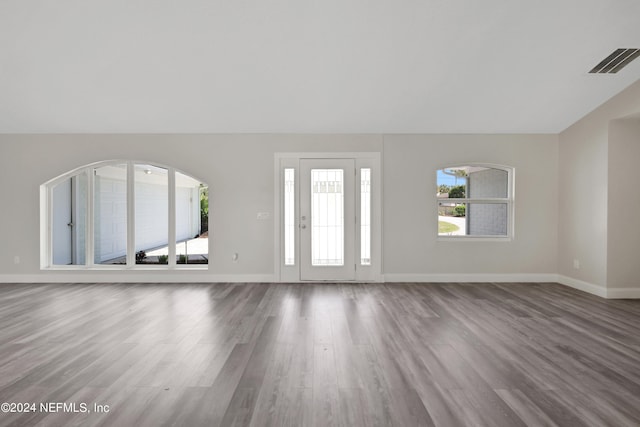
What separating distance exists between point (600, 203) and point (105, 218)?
7708 millimetres

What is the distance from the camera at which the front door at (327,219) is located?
538cm

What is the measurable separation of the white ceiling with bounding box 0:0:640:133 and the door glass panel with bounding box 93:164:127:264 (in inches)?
34.8

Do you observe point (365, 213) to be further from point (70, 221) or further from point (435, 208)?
point (70, 221)

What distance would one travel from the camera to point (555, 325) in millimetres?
3434

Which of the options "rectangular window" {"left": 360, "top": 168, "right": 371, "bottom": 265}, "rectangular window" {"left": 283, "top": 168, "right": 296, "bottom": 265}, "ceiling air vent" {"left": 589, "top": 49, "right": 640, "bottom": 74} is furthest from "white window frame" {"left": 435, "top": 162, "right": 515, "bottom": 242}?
"rectangular window" {"left": 283, "top": 168, "right": 296, "bottom": 265}

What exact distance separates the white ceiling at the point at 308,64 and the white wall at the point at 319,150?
28 centimetres

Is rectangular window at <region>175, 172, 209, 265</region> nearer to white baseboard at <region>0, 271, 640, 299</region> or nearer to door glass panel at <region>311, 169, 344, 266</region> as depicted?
white baseboard at <region>0, 271, 640, 299</region>

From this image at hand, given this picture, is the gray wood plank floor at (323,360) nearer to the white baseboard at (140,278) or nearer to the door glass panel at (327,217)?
the white baseboard at (140,278)

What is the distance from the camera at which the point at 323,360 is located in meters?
2.64

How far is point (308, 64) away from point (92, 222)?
15.0 feet

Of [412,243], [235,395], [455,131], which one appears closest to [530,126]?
[455,131]

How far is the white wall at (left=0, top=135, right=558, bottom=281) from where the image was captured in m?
5.37

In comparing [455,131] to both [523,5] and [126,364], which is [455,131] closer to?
[523,5]


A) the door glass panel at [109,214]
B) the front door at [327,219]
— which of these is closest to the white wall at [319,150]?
the front door at [327,219]
